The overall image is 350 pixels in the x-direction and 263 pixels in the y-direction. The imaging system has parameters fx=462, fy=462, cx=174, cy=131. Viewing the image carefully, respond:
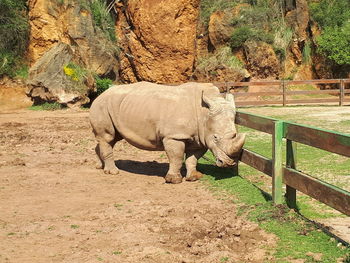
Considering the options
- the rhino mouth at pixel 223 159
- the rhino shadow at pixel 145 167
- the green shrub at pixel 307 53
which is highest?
the green shrub at pixel 307 53

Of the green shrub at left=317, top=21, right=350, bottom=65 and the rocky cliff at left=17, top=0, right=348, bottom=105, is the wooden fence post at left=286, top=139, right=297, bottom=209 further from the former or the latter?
the green shrub at left=317, top=21, right=350, bottom=65

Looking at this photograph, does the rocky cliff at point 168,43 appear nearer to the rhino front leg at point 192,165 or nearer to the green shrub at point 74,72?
the green shrub at point 74,72

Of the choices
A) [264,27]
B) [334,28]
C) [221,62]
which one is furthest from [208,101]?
[334,28]

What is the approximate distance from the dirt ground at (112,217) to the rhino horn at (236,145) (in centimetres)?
64

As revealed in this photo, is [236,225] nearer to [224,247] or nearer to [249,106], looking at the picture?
[224,247]

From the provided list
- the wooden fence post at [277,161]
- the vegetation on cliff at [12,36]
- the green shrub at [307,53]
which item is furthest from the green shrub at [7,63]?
the wooden fence post at [277,161]

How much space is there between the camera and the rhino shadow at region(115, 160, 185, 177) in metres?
7.81

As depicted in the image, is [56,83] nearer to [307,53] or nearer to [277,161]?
[307,53]

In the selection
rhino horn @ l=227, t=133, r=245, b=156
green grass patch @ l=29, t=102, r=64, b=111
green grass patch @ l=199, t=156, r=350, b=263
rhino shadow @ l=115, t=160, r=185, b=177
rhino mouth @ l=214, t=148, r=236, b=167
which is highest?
rhino horn @ l=227, t=133, r=245, b=156

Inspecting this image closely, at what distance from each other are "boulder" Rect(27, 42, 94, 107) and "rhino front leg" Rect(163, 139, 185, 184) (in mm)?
12099

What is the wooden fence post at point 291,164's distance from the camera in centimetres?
511

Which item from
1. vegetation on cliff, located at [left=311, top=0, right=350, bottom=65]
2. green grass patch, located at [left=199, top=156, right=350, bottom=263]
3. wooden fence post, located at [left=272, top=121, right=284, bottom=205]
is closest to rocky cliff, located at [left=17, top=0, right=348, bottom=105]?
vegetation on cliff, located at [left=311, top=0, right=350, bottom=65]

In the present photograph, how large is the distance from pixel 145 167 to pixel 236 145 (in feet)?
8.04

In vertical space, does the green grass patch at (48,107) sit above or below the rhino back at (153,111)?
below
